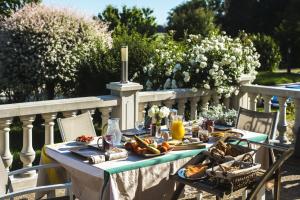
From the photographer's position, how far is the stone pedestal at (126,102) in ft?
16.9

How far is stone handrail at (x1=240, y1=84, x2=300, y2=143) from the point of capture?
588cm

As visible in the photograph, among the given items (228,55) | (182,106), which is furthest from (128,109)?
(228,55)

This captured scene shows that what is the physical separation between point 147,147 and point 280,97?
10.3 ft

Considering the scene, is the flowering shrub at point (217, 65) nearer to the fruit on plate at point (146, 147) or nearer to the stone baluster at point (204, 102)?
the stone baluster at point (204, 102)

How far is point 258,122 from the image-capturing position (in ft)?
15.1

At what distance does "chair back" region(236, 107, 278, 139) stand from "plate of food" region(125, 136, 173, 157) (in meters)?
1.39

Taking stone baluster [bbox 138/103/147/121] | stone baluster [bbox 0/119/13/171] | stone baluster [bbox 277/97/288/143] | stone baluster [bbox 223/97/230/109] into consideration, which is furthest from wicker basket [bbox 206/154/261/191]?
stone baluster [bbox 223/97/230/109]

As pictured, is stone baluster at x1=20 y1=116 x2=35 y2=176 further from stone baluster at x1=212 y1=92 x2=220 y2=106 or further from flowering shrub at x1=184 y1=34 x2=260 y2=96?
stone baluster at x1=212 y1=92 x2=220 y2=106

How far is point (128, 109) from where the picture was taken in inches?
206

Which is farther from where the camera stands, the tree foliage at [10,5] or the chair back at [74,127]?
the tree foliage at [10,5]

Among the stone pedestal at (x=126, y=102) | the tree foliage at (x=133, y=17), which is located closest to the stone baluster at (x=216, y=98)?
the stone pedestal at (x=126, y=102)

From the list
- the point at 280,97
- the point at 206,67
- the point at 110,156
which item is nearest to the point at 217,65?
the point at 206,67

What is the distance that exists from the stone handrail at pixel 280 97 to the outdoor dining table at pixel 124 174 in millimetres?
2676

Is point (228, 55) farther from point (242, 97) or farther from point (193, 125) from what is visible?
point (193, 125)
